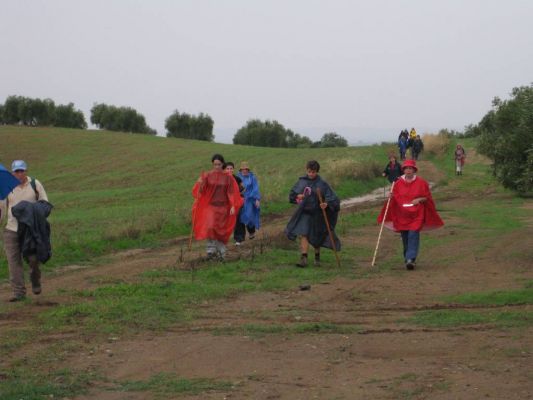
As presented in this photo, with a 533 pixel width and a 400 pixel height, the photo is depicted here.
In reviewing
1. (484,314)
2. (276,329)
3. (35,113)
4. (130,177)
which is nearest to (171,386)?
(276,329)

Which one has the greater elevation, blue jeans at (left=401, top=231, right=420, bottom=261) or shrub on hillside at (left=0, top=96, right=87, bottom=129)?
shrub on hillside at (left=0, top=96, right=87, bottom=129)

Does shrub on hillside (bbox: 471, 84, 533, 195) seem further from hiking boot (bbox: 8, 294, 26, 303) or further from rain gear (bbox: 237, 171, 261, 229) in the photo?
hiking boot (bbox: 8, 294, 26, 303)

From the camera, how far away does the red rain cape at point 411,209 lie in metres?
15.3

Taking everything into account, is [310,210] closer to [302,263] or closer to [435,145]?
[302,263]

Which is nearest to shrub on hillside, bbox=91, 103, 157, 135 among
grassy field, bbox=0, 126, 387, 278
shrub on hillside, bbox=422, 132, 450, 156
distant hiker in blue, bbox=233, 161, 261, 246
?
grassy field, bbox=0, 126, 387, 278

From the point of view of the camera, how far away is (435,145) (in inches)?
2158

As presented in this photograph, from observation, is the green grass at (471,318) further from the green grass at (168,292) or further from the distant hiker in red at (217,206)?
the distant hiker in red at (217,206)

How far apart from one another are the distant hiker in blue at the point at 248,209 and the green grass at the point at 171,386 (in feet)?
37.1

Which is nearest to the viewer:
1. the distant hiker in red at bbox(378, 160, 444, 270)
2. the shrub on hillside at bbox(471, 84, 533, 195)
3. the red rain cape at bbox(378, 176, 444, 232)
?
the distant hiker in red at bbox(378, 160, 444, 270)

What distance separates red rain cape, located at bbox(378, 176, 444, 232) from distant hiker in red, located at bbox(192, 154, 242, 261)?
276 centimetres

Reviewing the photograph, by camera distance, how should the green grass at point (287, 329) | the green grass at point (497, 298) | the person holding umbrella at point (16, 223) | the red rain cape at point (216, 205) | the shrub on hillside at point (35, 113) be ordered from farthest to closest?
the shrub on hillside at point (35, 113)
the red rain cape at point (216, 205)
the person holding umbrella at point (16, 223)
the green grass at point (497, 298)
the green grass at point (287, 329)

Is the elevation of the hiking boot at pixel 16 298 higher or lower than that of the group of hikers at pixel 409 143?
lower

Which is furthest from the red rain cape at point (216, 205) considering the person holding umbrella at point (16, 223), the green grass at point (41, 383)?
the green grass at point (41, 383)

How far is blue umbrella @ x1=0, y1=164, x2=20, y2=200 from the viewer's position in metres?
11.9
